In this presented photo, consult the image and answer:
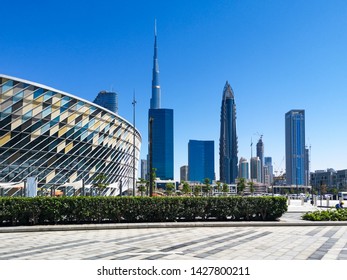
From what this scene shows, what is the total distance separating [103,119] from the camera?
69.5 m

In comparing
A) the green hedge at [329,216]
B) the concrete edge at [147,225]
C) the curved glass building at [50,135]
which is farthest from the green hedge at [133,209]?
the curved glass building at [50,135]

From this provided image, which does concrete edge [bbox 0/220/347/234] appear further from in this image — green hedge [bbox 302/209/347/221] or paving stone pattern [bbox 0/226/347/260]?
green hedge [bbox 302/209/347/221]

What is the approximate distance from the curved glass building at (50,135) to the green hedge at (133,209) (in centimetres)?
2880

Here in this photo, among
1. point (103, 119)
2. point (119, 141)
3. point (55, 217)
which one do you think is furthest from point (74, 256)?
point (119, 141)

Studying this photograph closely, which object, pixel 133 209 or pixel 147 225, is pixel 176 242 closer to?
pixel 147 225

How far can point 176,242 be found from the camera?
525 inches

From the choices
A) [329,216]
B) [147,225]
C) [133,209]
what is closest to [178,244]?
[147,225]

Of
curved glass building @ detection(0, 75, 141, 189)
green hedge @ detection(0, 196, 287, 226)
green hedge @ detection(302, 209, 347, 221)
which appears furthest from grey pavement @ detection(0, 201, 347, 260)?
curved glass building @ detection(0, 75, 141, 189)

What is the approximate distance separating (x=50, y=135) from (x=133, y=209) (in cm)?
4226

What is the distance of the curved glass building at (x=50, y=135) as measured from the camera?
51250mm

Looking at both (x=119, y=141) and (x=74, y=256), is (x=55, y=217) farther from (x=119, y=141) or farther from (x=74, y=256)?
(x=119, y=141)

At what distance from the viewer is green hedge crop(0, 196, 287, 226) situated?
17531mm

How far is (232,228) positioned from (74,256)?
31.1ft
